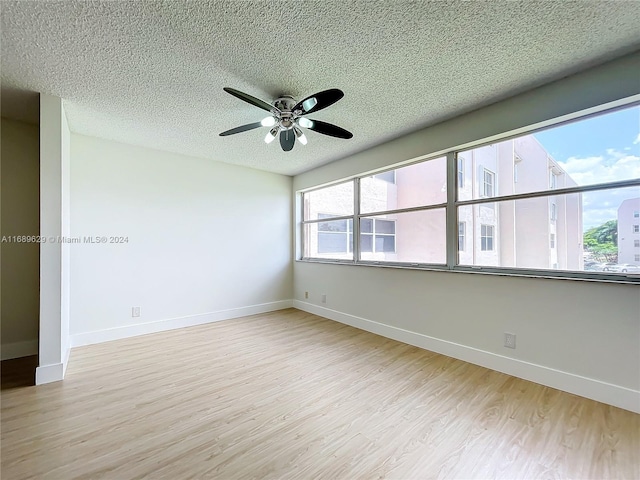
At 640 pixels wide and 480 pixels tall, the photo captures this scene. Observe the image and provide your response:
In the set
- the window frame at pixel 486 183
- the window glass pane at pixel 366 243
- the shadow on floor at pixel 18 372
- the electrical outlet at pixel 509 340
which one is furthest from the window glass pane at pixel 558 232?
the shadow on floor at pixel 18 372

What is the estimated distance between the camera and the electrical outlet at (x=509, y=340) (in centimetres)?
248

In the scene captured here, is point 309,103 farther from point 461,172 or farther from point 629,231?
point 629,231

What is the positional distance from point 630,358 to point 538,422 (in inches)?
33.5

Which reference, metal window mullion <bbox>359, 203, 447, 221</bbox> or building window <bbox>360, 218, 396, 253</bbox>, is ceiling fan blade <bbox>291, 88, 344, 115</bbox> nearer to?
metal window mullion <bbox>359, 203, 447, 221</bbox>

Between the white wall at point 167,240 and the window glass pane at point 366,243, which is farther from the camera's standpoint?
the window glass pane at point 366,243

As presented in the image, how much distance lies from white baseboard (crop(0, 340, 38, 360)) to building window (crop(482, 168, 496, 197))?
5.31 meters

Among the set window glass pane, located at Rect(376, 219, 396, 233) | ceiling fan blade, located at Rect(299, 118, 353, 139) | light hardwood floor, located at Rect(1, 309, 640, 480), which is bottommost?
light hardwood floor, located at Rect(1, 309, 640, 480)

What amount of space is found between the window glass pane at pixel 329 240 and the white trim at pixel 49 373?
3.46m

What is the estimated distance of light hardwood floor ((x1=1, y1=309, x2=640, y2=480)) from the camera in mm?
1485

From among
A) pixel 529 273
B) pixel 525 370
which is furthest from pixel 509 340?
pixel 529 273

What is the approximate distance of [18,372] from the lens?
2592 millimetres

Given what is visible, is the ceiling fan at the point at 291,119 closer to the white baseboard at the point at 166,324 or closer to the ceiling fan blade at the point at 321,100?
the ceiling fan blade at the point at 321,100

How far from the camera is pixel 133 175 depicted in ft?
12.0

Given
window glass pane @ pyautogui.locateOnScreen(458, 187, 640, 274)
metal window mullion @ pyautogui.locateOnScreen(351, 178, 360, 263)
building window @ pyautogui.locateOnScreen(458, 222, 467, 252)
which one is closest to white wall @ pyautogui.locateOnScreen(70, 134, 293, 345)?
metal window mullion @ pyautogui.locateOnScreen(351, 178, 360, 263)
